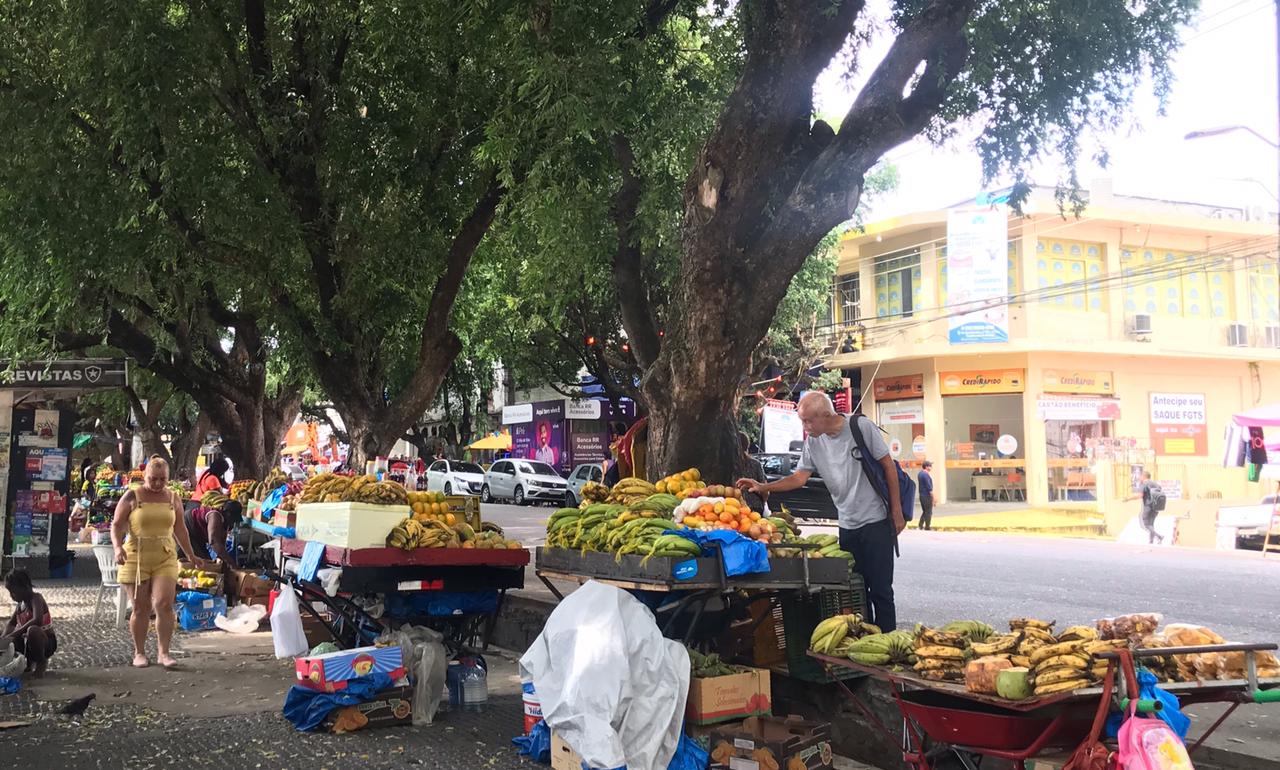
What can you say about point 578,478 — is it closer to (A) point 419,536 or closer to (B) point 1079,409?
(B) point 1079,409

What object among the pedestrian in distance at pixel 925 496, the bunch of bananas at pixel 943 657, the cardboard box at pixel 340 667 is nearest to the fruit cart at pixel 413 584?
the cardboard box at pixel 340 667

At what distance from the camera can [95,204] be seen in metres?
11.2

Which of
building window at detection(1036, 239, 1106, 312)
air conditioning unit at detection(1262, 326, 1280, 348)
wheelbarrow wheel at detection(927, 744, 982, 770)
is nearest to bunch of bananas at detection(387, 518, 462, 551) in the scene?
wheelbarrow wheel at detection(927, 744, 982, 770)

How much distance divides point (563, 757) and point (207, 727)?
2.60 metres

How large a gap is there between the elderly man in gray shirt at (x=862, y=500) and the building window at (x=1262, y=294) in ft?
93.1

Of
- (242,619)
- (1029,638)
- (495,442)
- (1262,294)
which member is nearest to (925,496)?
(1262,294)

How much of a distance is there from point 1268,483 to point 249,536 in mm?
25605

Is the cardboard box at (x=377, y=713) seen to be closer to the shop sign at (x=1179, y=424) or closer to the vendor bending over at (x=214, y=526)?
the vendor bending over at (x=214, y=526)

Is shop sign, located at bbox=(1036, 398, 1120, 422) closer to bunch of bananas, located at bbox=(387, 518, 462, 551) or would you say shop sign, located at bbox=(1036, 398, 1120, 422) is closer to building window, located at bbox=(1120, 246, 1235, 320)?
building window, located at bbox=(1120, 246, 1235, 320)

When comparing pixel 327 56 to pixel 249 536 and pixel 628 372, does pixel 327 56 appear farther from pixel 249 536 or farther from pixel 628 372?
pixel 628 372

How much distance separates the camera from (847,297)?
104ft

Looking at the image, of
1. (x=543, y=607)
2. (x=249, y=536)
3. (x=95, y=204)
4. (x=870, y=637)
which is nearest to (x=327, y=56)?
(x=95, y=204)

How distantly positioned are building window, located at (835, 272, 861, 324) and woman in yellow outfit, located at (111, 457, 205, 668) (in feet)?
82.5

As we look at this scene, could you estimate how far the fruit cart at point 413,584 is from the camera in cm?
686
